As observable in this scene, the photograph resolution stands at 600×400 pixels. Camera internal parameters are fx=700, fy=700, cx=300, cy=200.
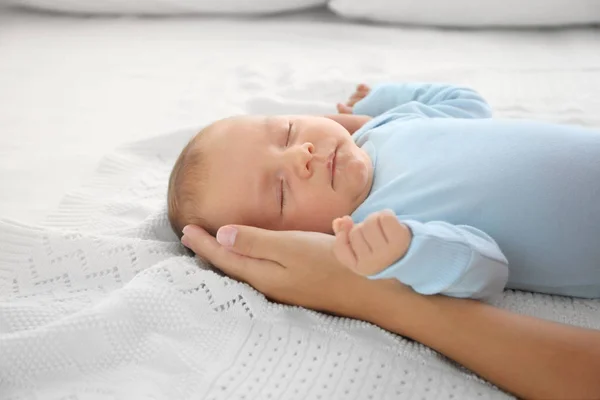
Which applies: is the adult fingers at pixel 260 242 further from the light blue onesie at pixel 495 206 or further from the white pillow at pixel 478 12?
the white pillow at pixel 478 12

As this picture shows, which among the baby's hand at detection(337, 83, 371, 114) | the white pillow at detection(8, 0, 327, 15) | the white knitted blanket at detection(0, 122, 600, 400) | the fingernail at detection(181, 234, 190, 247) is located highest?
the white pillow at detection(8, 0, 327, 15)

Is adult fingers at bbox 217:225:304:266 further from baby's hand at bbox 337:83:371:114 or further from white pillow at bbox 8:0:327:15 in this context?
white pillow at bbox 8:0:327:15

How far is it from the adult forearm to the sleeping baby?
0.11 feet

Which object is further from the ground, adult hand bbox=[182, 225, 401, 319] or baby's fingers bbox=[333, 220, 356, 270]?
baby's fingers bbox=[333, 220, 356, 270]

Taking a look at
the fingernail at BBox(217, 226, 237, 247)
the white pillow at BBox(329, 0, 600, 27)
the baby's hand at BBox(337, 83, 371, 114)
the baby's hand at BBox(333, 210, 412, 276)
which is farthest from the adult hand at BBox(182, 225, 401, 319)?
the white pillow at BBox(329, 0, 600, 27)

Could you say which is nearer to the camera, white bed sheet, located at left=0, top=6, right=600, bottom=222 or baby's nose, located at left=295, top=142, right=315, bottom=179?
baby's nose, located at left=295, top=142, right=315, bottom=179

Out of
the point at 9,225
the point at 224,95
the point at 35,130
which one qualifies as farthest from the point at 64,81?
the point at 9,225

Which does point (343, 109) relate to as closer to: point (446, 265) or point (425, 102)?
point (425, 102)

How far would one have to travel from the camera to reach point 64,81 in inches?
67.8

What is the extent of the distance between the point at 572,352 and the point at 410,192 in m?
0.35

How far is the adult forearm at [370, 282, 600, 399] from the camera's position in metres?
0.79

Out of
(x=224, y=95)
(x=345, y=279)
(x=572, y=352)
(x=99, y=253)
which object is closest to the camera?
(x=572, y=352)

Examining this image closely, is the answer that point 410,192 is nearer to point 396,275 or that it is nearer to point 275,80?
point 396,275

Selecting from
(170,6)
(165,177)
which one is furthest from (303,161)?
(170,6)
